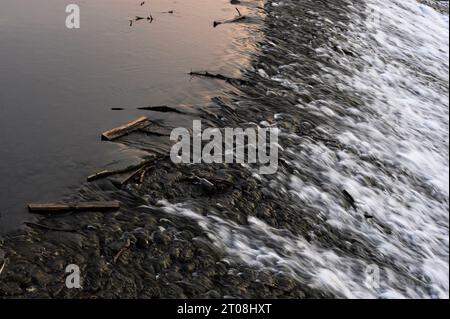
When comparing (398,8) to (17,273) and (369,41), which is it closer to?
(369,41)

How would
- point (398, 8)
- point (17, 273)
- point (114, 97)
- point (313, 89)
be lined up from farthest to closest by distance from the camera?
point (398, 8)
point (313, 89)
point (114, 97)
point (17, 273)

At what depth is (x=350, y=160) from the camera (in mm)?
10727

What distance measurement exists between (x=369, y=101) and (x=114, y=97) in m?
7.48

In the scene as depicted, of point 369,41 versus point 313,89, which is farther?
point 369,41

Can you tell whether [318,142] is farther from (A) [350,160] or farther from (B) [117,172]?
(B) [117,172]

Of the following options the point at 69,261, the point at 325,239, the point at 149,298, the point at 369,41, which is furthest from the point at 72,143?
the point at 369,41

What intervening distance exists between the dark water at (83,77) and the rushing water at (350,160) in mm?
1747

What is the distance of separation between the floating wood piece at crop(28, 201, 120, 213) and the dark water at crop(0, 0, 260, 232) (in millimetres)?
241

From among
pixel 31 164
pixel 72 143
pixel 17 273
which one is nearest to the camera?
pixel 17 273

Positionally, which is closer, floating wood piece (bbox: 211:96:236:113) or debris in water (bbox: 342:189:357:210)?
debris in water (bbox: 342:189:357:210)

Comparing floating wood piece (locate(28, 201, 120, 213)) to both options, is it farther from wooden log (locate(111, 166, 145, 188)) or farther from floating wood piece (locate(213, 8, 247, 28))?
floating wood piece (locate(213, 8, 247, 28))

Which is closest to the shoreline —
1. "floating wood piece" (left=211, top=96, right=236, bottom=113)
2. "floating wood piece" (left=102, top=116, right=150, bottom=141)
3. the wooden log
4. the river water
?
the wooden log

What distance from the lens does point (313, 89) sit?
13227 mm

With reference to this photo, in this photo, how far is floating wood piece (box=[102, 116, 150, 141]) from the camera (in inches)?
362
